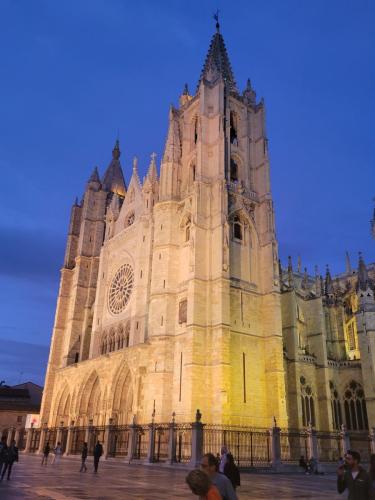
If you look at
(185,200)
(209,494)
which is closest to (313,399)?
(185,200)

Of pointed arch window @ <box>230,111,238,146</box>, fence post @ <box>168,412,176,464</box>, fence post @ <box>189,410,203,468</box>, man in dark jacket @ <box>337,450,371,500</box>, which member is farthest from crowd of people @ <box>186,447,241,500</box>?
pointed arch window @ <box>230,111,238,146</box>

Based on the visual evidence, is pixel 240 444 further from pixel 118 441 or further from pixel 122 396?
pixel 122 396

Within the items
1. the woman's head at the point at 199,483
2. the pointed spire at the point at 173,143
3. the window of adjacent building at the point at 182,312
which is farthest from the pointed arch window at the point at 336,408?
the woman's head at the point at 199,483

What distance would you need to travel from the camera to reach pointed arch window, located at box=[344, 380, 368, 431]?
105 feet

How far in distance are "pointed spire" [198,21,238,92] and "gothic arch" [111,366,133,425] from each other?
2300 centimetres

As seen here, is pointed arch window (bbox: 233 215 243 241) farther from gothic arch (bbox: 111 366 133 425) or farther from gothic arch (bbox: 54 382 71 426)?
gothic arch (bbox: 54 382 71 426)

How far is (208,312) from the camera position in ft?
85.9

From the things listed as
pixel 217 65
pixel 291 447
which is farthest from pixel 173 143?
pixel 291 447

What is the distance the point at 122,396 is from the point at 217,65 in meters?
27.4

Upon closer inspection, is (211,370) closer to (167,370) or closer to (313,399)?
(167,370)

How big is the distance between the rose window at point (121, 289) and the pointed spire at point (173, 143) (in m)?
9.14

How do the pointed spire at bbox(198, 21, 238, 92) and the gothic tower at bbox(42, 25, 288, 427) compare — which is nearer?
the gothic tower at bbox(42, 25, 288, 427)

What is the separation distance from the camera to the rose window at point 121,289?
34059 mm

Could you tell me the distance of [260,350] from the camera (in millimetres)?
27375
